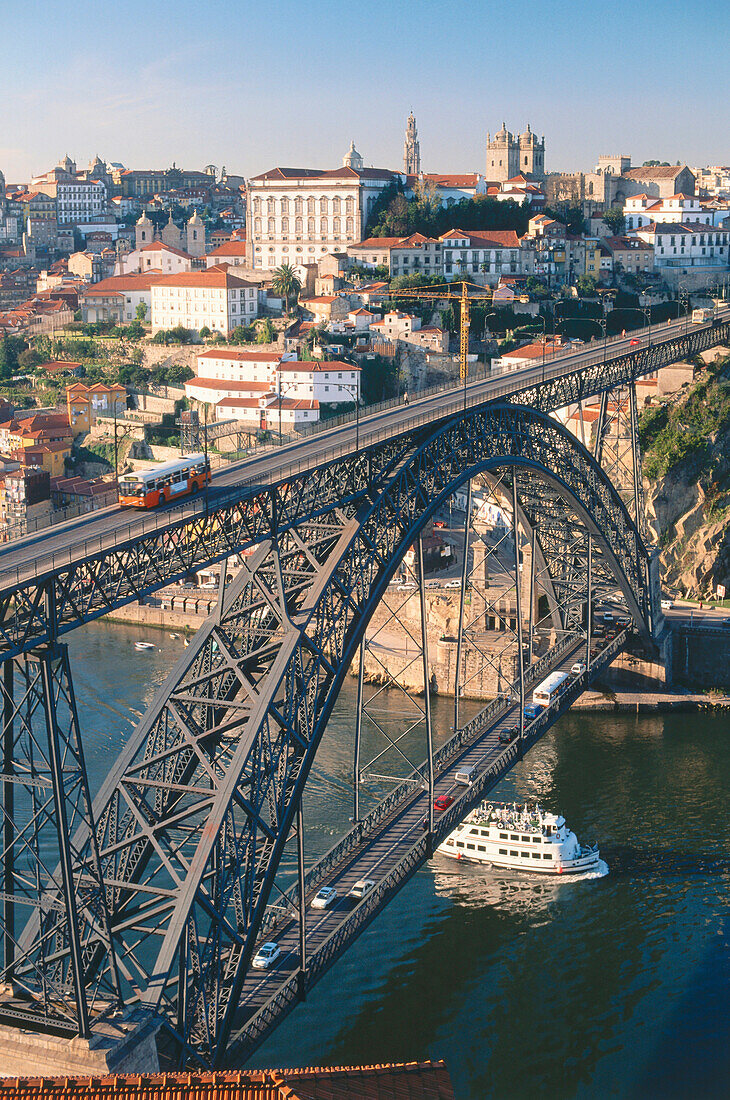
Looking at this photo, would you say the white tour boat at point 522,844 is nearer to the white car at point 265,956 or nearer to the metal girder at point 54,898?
the white car at point 265,956

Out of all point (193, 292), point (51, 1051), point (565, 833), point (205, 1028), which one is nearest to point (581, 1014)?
point (565, 833)

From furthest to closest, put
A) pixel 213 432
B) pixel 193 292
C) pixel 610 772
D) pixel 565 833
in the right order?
pixel 193 292 → pixel 213 432 → pixel 610 772 → pixel 565 833

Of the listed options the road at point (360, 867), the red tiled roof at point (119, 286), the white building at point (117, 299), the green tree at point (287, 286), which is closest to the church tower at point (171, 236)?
the red tiled roof at point (119, 286)

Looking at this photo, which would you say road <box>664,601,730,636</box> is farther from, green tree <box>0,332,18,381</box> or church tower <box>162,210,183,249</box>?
church tower <box>162,210,183,249</box>

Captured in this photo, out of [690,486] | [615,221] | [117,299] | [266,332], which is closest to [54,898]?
[690,486]

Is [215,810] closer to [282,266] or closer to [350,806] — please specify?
[350,806]

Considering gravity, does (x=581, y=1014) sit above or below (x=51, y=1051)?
below

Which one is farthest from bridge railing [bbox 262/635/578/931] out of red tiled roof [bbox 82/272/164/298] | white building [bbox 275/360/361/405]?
red tiled roof [bbox 82/272/164/298]

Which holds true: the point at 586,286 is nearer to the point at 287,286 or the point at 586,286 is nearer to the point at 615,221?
the point at 615,221
